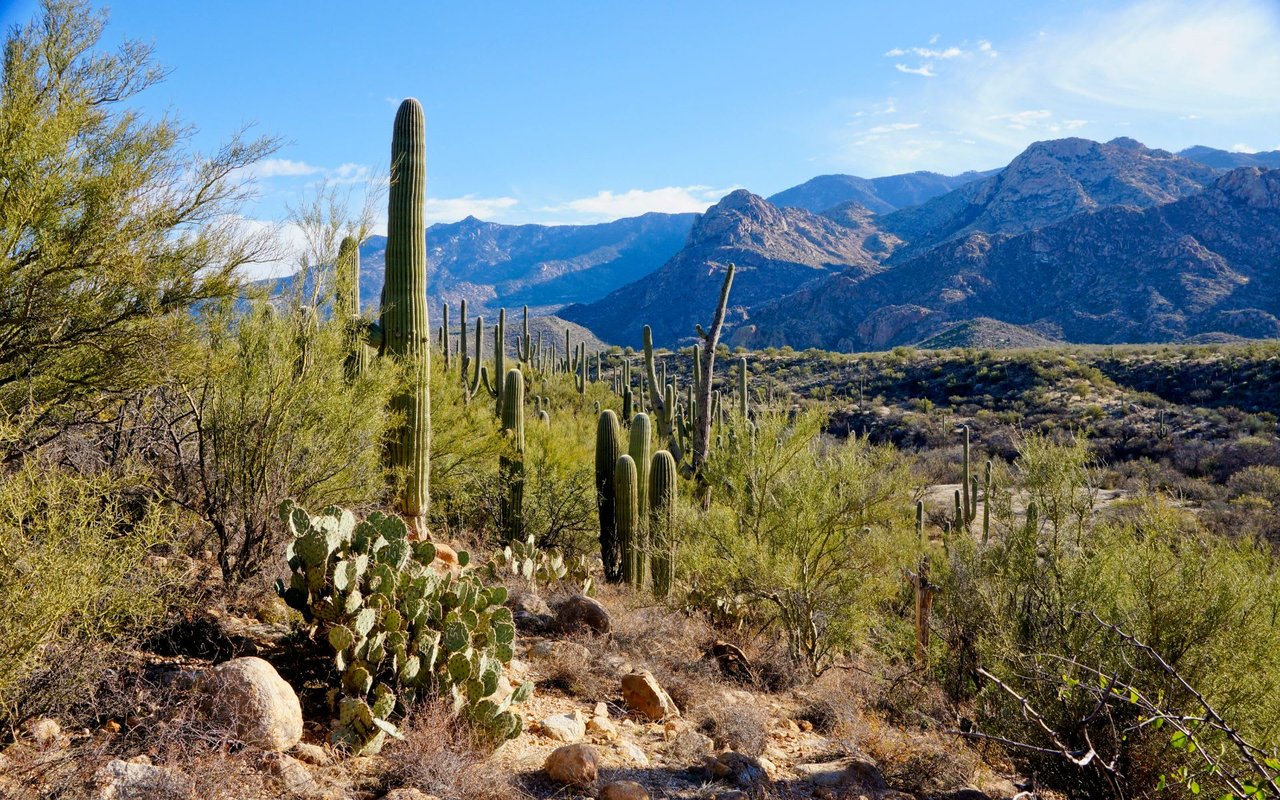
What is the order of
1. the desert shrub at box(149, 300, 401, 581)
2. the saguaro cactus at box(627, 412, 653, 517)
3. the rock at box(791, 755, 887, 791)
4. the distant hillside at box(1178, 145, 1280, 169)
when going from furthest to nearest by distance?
the distant hillside at box(1178, 145, 1280, 169)
the saguaro cactus at box(627, 412, 653, 517)
the desert shrub at box(149, 300, 401, 581)
the rock at box(791, 755, 887, 791)

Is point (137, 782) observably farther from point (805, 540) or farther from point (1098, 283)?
point (1098, 283)

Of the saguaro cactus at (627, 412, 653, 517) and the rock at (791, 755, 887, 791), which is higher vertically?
the saguaro cactus at (627, 412, 653, 517)

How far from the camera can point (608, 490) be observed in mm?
12016

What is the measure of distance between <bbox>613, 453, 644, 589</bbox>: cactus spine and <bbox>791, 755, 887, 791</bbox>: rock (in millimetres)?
5537

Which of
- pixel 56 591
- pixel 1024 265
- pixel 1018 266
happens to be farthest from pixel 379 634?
pixel 1018 266

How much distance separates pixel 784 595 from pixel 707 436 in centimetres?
529

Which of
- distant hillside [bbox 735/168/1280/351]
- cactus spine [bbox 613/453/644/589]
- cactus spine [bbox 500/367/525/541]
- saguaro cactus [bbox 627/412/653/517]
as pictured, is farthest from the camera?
distant hillside [bbox 735/168/1280/351]

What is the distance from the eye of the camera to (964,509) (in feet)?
63.6

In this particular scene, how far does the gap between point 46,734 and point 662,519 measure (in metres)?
7.64

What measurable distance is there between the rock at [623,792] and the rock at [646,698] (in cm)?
148

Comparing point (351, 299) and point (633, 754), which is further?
point (351, 299)

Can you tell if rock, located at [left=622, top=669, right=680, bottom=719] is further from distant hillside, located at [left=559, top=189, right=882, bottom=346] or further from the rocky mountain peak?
distant hillside, located at [left=559, top=189, right=882, bottom=346]

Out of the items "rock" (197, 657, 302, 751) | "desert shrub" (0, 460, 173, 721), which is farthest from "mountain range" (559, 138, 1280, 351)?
"desert shrub" (0, 460, 173, 721)

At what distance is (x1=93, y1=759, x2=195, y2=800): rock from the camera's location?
3223mm
